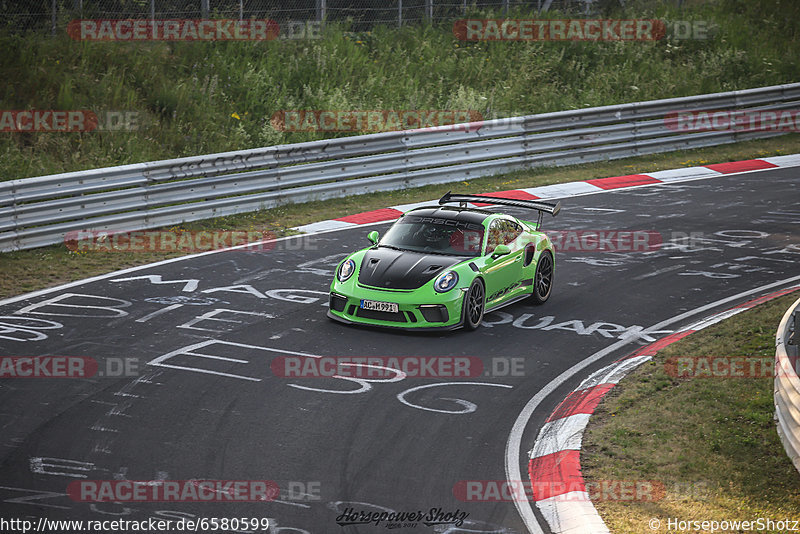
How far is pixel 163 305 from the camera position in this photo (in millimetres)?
12750

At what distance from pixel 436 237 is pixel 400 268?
0.94 meters

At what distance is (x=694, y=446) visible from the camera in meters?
8.80

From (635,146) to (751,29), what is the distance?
35.4ft

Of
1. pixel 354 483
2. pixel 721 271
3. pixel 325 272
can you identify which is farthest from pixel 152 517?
pixel 721 271

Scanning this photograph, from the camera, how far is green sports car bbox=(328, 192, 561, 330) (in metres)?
11.8

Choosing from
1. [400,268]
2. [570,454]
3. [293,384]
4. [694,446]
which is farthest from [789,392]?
[400,268]

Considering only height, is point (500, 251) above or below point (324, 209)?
above

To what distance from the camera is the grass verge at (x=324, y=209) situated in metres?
14.2

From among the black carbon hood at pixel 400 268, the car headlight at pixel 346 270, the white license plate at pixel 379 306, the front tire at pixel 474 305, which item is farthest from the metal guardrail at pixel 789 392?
the car headlight at pixel 346 270

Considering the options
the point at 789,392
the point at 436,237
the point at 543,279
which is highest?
the point at 436,237

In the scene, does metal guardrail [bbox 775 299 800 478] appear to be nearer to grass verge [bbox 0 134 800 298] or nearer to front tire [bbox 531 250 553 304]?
front tire [bbox 531 250 553 304]

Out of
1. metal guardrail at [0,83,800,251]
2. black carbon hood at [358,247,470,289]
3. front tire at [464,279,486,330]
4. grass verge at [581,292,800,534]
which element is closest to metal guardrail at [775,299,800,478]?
grass verge at [581,292,800,534]

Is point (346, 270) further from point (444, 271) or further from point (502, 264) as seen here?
point (502, 264)

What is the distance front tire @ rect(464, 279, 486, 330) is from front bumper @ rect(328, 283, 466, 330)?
0.12 metres
